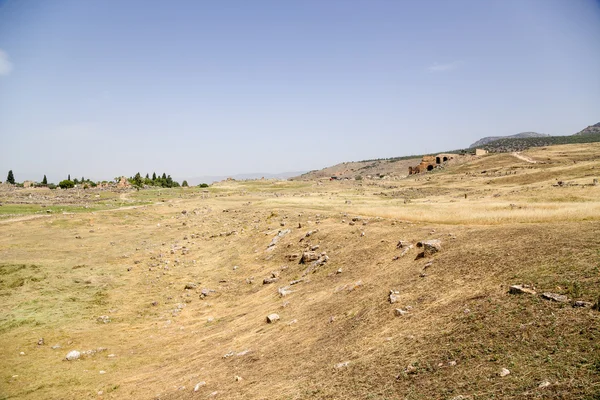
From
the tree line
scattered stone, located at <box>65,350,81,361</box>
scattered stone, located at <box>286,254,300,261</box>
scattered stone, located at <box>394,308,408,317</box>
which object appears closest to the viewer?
scattered stone, located at <box>394,308,408,317</box>

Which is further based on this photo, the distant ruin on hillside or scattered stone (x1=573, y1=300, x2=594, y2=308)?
the distant ruin on hillside

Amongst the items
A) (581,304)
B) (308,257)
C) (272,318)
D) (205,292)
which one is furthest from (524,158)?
(272,318)

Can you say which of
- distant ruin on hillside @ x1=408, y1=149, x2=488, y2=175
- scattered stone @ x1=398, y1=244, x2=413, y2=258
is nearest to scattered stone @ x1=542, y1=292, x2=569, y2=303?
scattered stone @ x1=398, y1=244, x2=413, y2=258

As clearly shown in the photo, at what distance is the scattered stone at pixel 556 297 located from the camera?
9.27m

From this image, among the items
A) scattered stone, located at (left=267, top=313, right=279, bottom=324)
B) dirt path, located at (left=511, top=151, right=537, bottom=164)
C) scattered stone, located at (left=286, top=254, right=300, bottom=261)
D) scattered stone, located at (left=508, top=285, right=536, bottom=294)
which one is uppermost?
dirt path, located at (left=511, top=151, right=537, bottom=164)

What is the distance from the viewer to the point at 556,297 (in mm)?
9438

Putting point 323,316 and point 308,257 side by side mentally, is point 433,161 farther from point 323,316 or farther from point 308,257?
point 323,316

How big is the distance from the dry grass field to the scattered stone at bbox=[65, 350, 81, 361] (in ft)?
0.72

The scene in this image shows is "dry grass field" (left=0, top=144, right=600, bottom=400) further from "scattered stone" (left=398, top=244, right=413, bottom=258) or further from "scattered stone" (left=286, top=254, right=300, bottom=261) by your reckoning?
"scattered stone" (left=286, top=254, right=300, bottom=261)

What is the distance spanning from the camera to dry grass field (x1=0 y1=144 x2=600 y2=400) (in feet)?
27.0

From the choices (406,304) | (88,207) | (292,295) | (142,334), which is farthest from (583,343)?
(88,207)

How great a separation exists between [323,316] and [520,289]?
732 cm

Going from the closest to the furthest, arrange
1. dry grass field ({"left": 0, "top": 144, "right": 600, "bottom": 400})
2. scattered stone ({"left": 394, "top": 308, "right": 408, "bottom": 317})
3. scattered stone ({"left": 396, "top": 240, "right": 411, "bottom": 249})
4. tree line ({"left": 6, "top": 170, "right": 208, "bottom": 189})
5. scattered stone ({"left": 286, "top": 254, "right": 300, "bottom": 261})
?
dry grass field ({"left": 0, "top": 144, "right": 600, "bottom": 400}) < scattered stone ({"left": 394, "top": 308, "right": 408, "bottom": 317}) < scattered stone ({"left": 396, "top": 240, "right": 411, "bottom": 249}) < scattered stone ({"left": 286, "top": 254, "right": 300, "bottom": 261}) < tree line ({"left": 6, "top": 170, "right": 208, "bottom": 189})

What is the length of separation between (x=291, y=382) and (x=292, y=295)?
8261 mm
